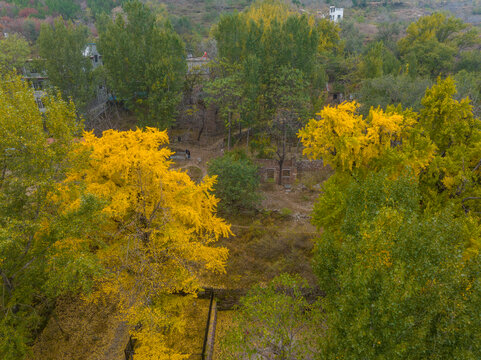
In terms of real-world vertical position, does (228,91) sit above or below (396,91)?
above

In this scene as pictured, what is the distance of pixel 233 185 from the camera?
21.7m

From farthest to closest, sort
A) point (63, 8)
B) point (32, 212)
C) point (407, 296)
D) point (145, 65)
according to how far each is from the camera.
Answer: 1. point (63, 8)
2. point (145, 65)
3. point (32, 212)
4. point (407, 296)

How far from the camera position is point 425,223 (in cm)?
708

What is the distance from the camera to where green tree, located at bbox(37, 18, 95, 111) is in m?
28.3

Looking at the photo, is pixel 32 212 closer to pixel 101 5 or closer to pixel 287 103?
pixel 287 103

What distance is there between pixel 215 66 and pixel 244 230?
64.8 ft

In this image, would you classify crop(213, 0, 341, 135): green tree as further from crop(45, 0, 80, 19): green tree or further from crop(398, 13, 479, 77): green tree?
crop(45, 0, 80, 19): green tree

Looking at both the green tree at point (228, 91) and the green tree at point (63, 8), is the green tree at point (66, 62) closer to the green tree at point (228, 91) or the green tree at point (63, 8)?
the green tree at point (228, 91)

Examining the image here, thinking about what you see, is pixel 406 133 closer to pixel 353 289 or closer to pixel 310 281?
pixel 310 281

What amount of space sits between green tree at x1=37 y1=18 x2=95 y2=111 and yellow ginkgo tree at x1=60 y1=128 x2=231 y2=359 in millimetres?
18509

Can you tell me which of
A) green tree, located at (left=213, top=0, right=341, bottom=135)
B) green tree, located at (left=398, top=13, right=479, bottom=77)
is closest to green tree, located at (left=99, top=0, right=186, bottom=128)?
green tree, located at (left=213, top=0, right=341, bottom=135)

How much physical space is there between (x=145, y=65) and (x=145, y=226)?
67.8ft

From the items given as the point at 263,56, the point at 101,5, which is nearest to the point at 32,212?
the point at 263,56

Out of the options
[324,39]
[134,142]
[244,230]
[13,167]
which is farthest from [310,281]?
[324,39]
